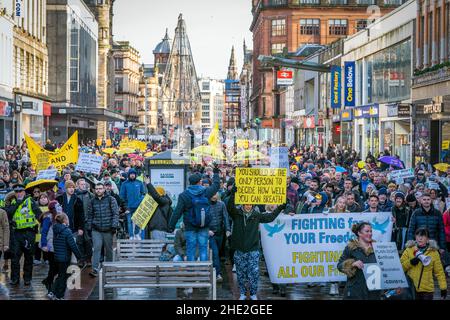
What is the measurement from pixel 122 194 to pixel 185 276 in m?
8.31

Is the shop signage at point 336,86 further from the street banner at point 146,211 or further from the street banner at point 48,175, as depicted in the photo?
the street banner at point 146,211

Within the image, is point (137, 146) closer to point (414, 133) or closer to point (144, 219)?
point (414, 133)

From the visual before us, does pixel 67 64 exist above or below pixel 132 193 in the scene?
above

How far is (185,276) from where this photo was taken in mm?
12547

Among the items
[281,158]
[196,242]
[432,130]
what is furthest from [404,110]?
[196,242]

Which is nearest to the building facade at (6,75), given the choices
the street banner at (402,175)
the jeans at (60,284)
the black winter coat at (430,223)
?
the street banner at (402,175)

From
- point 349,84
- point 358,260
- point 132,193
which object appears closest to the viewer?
point 358,260

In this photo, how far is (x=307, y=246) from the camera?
48.5ft

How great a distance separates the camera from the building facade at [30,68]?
190 feet

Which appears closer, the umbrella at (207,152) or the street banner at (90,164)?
the street banner at (90,164)

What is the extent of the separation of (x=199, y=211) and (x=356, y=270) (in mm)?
4649

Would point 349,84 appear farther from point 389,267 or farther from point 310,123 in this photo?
point 389,267

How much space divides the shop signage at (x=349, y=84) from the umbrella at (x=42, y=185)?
4160 centimetres

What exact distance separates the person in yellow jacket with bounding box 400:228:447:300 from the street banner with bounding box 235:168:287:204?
8.78 ft
